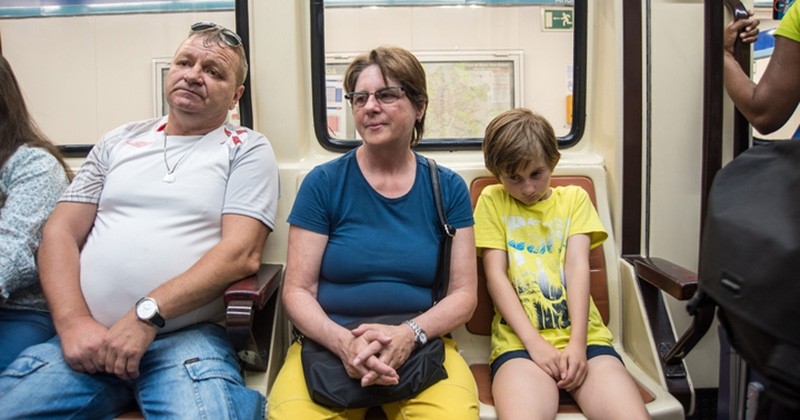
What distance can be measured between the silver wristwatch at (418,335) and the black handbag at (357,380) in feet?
0.06

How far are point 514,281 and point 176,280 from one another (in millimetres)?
1142

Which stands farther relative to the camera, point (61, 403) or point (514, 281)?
point (514, 281)

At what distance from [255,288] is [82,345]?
1.67ft

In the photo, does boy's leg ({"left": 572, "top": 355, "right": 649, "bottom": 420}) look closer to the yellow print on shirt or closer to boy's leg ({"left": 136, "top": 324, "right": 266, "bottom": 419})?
the yellow print on shirt

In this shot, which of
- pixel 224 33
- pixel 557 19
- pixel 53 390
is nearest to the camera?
pixel 53 390

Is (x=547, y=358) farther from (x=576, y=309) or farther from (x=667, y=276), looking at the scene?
(x=667, y=276)

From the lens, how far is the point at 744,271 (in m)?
1.02

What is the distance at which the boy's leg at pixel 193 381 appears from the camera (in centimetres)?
148

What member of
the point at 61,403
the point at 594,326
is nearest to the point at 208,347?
the point at 61,403

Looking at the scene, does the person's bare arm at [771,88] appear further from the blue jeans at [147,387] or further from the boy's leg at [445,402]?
the blue jeans at [147,387]

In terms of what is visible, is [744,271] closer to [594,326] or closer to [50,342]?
[594,326]

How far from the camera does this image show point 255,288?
5.42 ft

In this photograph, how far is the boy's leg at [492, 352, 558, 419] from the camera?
1552 mm

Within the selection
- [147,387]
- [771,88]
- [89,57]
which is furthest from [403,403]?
[89,57]
